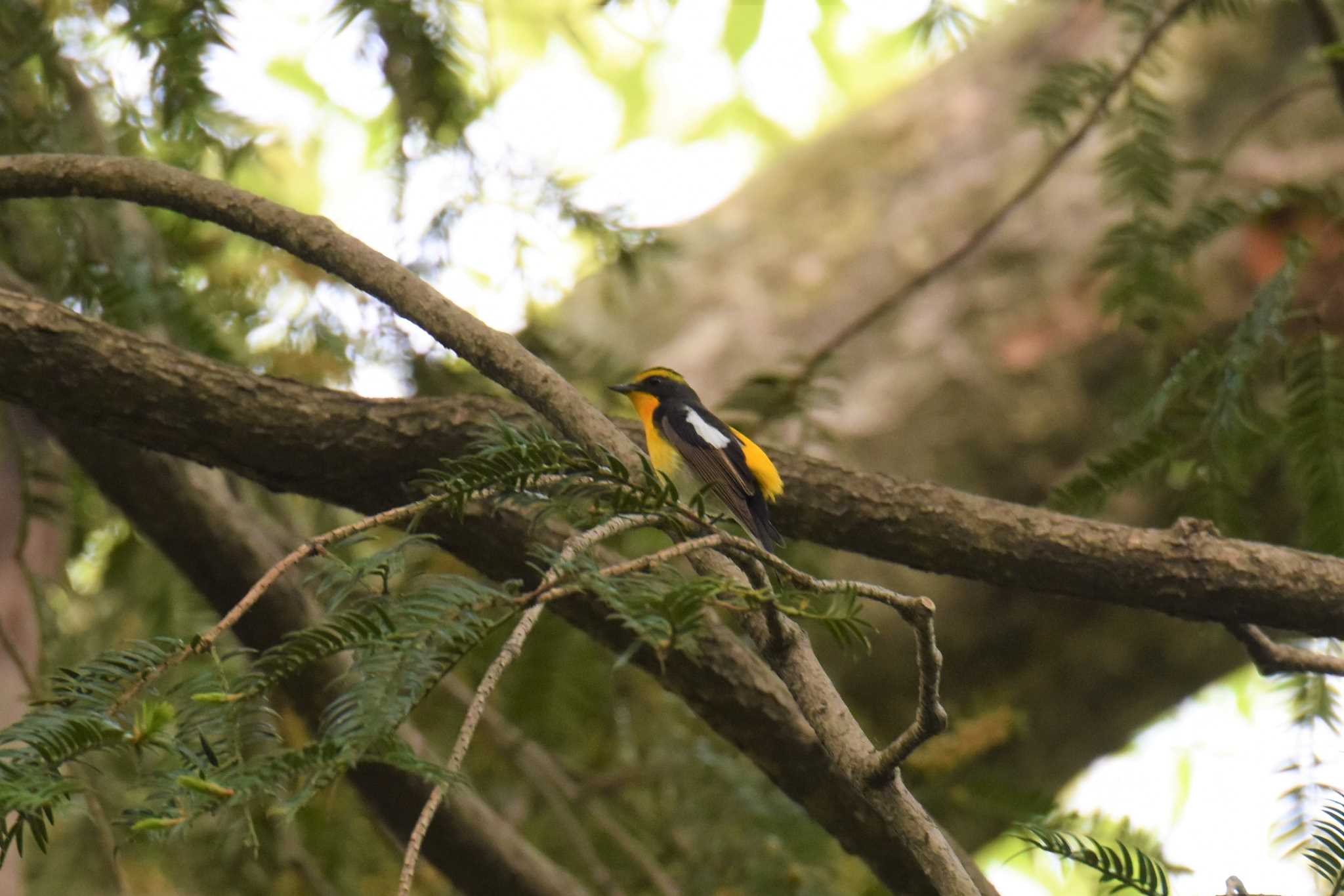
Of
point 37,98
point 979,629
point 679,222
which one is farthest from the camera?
point 679,222

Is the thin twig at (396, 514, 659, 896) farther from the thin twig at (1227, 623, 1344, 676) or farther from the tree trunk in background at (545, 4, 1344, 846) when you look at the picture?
the tree trunk in background at (545, 4, 1344, 846)

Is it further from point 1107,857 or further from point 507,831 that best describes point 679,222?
point 1107,857

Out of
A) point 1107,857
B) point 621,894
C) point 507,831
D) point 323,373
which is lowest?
point 621,894

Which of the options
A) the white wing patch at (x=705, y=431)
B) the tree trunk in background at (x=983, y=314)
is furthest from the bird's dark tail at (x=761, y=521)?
the tree trunk in background at (x=983, y=314)

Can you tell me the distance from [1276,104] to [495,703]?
10.7ft

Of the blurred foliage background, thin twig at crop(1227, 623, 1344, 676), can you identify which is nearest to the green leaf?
the blurred foliage background

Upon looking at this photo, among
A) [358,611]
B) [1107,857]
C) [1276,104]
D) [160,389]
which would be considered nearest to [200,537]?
[160,389]

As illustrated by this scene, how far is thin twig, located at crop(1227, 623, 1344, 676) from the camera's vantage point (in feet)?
8.05

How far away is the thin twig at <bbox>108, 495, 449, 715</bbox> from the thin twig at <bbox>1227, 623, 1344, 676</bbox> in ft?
5.96

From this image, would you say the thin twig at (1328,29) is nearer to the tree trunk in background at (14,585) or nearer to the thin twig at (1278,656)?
the thin twig at (1278,656)

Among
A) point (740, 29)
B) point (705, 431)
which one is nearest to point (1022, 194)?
point (705, 431)

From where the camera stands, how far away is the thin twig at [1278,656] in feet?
8.05

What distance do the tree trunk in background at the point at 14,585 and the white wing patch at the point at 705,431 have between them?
70.2 inches

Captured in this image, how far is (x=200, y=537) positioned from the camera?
2936mm
